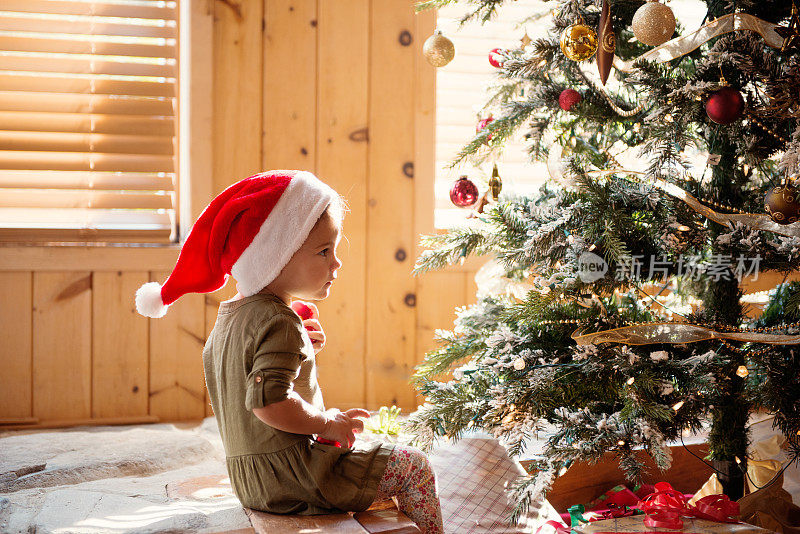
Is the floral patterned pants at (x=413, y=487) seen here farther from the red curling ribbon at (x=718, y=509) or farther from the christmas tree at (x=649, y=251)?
the red curling ribbon at (x=718, y=509)

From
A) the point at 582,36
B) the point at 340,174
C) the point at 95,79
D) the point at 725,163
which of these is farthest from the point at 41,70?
the point at 725,163

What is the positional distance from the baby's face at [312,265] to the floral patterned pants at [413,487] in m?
0.34

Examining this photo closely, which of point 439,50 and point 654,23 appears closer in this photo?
point 654,23

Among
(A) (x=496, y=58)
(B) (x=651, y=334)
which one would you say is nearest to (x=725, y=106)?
(B) (x=651, y=334)

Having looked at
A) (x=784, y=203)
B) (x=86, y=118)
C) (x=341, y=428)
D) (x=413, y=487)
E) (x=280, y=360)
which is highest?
(x=86, y=118)

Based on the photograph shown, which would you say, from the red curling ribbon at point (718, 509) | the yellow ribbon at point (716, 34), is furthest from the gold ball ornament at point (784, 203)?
the red curling ribbon at point (718, 509)

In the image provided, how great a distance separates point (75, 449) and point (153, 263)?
0.55m

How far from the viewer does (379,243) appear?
220 centimetres

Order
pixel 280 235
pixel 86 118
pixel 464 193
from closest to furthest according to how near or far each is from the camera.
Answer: pixel 280 235 → pixel 464 193 → pixel 86 118

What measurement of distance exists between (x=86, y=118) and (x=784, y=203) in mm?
1785

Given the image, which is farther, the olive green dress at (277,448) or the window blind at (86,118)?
the window blind at (86,118)

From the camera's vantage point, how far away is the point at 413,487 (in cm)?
125

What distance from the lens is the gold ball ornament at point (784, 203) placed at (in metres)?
1.13

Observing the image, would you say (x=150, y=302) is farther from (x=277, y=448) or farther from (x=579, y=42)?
(x=579, y=42)
